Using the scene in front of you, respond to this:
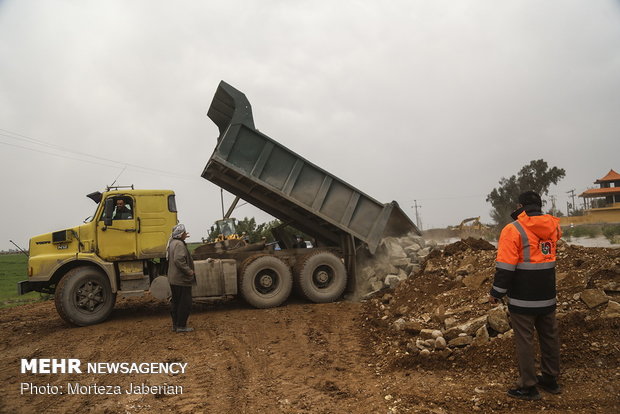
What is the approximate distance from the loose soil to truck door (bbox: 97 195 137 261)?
3.99 ft

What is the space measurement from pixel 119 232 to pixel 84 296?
121 centimetres

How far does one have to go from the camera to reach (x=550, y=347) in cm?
403

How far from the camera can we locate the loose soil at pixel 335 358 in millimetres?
4102

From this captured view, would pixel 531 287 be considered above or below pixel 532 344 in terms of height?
above

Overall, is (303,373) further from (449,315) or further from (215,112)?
(215,112)

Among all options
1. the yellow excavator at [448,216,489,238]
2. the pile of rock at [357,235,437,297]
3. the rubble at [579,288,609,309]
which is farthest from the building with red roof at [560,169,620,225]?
the rubble at [579,288,609,309]

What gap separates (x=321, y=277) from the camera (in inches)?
376

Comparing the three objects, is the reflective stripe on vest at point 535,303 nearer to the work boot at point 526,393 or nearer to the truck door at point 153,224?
the work boot at point 526,393

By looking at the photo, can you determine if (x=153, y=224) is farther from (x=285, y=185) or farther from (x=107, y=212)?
(x=285, y=185)

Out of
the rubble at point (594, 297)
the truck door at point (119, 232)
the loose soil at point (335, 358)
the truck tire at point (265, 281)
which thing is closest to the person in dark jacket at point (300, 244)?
the truck tire at point (265, 281)

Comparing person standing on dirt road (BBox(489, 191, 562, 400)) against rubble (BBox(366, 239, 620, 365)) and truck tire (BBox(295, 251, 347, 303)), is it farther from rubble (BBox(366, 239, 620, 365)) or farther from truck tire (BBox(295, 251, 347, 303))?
truck tire (BBox(295, 251, 347, 303))

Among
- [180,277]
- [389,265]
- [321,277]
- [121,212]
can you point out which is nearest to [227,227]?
[321,277]

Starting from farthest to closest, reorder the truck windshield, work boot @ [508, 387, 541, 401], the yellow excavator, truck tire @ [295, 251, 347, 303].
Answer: the yellow excavator < the truck windshield < truck tire @ [295, 251, 347, 303] < work boot @ [508, 387, 541, 401]

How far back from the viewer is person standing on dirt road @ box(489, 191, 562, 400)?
157 inches
